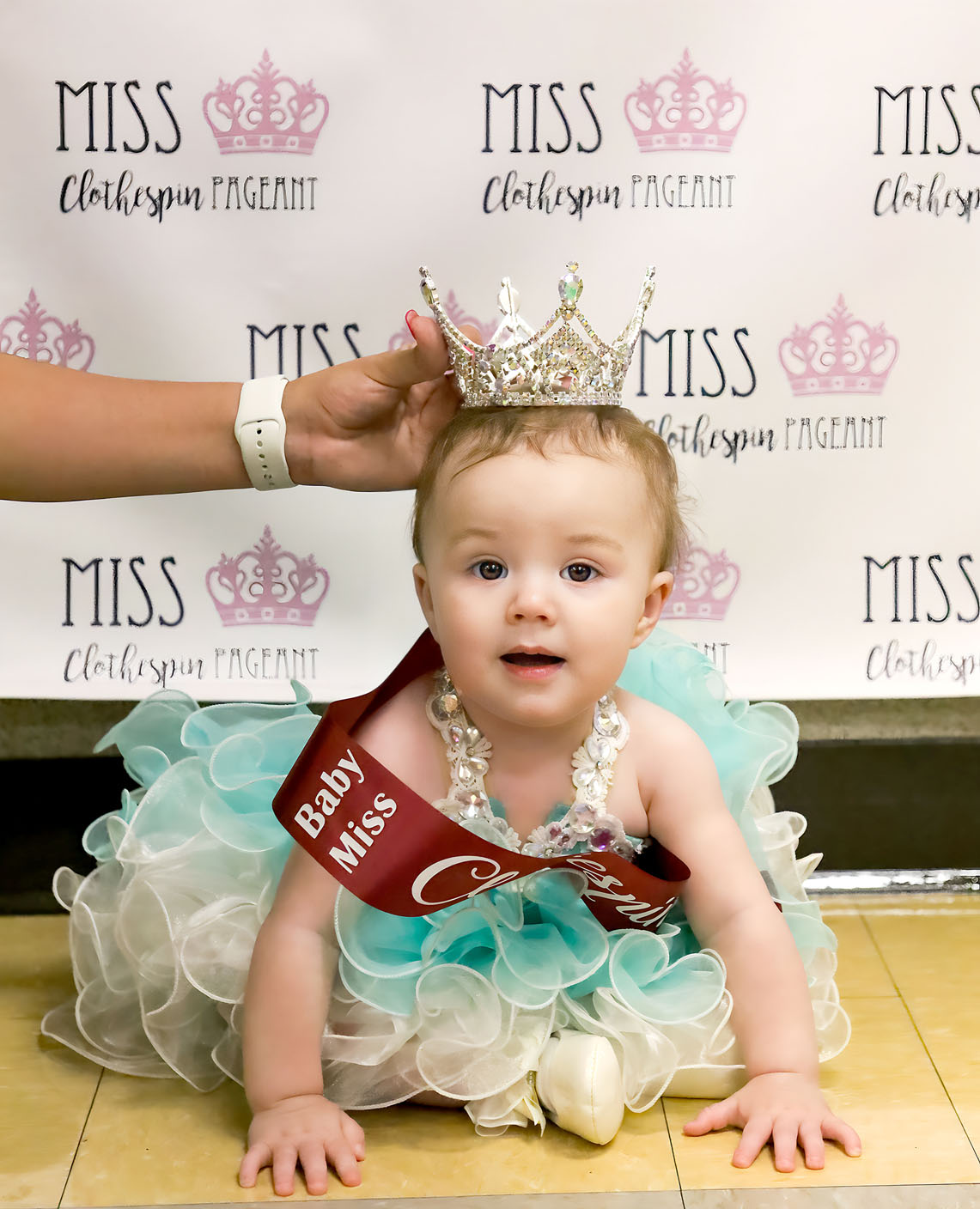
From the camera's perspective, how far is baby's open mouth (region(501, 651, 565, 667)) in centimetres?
120

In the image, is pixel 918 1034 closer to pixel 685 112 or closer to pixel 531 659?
pixel 531 659

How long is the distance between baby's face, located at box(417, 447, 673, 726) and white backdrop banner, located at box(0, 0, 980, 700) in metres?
0.62

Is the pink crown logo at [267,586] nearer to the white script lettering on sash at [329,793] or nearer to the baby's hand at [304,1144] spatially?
the white script lettering on sash at [329,793]

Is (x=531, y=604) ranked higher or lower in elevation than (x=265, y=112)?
lower

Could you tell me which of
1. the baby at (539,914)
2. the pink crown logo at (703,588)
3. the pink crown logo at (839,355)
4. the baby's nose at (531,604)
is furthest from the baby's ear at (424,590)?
the pink crown logo at (839,355)

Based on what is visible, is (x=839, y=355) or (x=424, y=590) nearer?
(x=424, y=590)

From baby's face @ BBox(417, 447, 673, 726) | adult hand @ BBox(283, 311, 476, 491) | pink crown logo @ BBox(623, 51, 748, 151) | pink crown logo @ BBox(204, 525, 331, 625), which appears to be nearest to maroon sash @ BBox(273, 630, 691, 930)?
baby's face @ BBox(417, 447, 673, 726)

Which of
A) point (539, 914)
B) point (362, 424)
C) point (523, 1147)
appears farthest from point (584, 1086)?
point (362, 424)

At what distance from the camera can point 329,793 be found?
1.19m

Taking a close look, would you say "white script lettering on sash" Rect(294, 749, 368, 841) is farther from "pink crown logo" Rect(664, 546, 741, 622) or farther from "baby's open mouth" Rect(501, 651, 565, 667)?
"pink crown logo" Rect(664, 546, 741, 622)

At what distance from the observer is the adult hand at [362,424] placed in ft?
4.54

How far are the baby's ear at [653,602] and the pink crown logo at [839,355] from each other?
2.03 feet

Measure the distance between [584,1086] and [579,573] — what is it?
1.52 ft

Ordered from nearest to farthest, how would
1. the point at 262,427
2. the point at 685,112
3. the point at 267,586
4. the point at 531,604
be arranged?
the point at 531,604 < the point at 262,427 < the point at 685,112 < the point at 267,586
